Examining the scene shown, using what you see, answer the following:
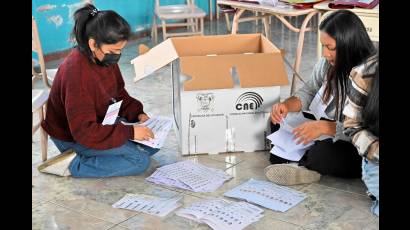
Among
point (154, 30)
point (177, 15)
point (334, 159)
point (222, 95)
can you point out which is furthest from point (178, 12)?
point (334, 159)

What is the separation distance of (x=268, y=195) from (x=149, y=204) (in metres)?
0.48

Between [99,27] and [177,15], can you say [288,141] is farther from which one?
[177,15]

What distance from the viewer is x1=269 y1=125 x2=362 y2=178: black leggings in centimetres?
240

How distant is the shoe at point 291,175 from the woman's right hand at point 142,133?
564 millimetres

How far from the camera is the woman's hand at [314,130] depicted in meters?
2.46

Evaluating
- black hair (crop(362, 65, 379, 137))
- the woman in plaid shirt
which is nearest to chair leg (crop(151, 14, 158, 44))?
the woman in plaid shirt

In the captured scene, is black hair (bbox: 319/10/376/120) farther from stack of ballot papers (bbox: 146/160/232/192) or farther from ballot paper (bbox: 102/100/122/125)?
ballot paper (bbox: 102/100/122/125)

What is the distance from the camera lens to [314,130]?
8.10 feet

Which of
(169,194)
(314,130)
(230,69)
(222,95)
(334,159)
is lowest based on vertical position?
(169,194)

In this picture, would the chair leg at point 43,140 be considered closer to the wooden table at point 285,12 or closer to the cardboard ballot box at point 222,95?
the cardboard ballot box at point 222,95

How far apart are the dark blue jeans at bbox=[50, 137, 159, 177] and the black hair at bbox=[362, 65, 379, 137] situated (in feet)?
3.40

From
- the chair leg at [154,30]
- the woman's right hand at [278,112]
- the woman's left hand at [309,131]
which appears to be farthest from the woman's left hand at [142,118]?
A: the chair leg at [154,30]
